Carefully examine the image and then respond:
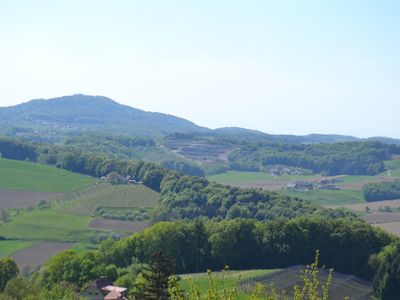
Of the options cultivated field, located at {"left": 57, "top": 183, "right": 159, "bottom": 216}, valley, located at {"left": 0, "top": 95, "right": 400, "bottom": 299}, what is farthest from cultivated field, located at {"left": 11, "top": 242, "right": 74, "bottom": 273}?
cultivated field, located at {"left": 57, "top": 183, "right": 159, "bottom": 216}

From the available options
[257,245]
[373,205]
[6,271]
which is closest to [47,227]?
[6,271]

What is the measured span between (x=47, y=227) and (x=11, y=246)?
27.3 ft

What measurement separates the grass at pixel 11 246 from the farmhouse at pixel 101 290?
58.4ft

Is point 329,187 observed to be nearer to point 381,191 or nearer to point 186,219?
point 381,191

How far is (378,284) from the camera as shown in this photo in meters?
51.7

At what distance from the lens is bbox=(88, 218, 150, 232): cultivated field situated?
73750 mm

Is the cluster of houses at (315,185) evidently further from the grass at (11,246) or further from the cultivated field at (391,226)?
the grass at (11,246)

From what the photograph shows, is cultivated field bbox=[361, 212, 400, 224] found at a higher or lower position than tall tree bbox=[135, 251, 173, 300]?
lower

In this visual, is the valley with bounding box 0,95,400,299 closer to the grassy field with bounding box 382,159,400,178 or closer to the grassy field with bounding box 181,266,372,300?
the grassy field with bounding box 181,266,372,300

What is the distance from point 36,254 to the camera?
61031 mm

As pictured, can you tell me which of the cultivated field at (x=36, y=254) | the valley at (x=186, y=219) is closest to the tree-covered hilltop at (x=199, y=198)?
the valley at (x=186, y=219)

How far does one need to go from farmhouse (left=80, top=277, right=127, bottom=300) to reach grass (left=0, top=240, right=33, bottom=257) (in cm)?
1781

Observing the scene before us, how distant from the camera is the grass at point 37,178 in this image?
3728 inches

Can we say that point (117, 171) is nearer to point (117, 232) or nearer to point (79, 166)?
point (79, 166)
